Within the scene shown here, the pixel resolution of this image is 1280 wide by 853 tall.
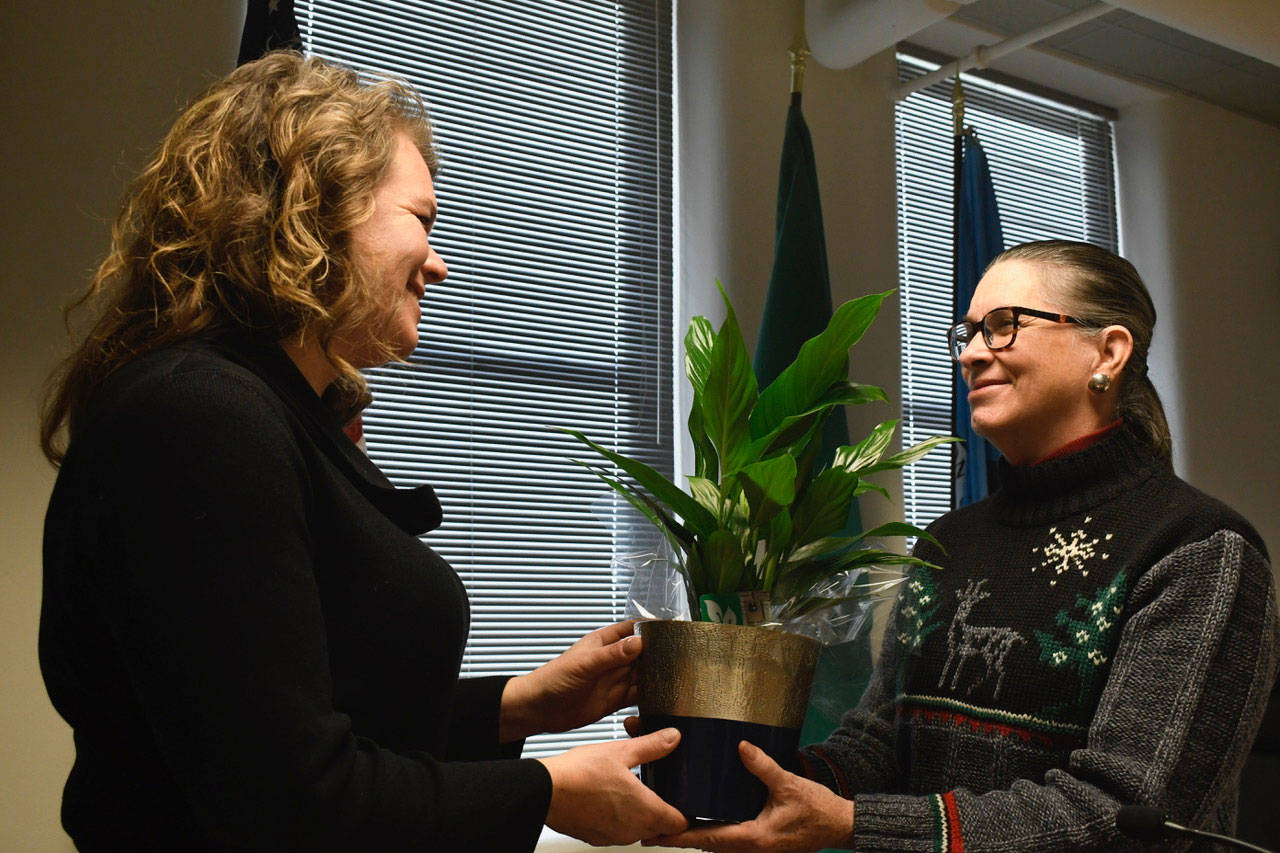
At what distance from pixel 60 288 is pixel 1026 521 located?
2208 mm

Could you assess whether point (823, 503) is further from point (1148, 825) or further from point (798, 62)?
point (798, 62)

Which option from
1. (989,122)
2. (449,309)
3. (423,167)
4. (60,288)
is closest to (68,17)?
(60,288)

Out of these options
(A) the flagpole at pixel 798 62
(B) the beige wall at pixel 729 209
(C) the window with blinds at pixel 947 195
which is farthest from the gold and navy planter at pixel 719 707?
(C) the window with blinds at pixel 947 195

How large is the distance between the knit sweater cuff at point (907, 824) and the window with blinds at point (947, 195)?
253 centimetres

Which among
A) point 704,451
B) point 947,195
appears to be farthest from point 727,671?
point 947,195

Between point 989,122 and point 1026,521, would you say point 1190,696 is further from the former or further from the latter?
point 989,122

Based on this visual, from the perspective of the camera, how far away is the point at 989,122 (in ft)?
14.7

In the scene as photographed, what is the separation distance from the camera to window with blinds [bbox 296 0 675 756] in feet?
10.7

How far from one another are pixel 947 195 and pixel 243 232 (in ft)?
11.9

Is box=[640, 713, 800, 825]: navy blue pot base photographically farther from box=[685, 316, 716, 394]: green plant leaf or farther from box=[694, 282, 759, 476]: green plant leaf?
box=[685, 316, 716, 394]: green plant leaf

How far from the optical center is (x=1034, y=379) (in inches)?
68.4

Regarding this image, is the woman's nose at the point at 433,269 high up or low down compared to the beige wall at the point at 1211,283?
down

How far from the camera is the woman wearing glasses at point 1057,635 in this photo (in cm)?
138

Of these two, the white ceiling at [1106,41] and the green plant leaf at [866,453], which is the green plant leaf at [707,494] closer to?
the green plant leaf at [866,453]
